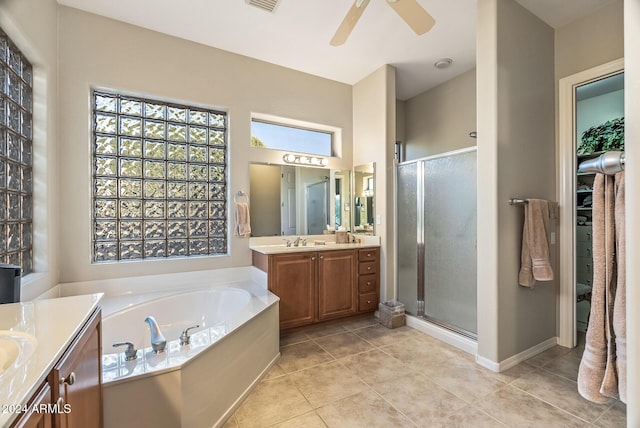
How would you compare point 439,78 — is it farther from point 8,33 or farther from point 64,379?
point 64,379

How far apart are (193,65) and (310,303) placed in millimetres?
2782

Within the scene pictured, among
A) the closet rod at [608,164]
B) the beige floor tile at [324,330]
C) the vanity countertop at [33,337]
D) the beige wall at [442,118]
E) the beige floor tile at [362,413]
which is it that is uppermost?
the beige wall at [442,118]

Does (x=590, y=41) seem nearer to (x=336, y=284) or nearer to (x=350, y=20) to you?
(x=350, y=20)

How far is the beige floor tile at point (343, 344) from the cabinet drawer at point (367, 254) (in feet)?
2.79

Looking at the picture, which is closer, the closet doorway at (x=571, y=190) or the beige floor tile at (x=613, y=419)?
the beige floor tile at (x=613, y=419)

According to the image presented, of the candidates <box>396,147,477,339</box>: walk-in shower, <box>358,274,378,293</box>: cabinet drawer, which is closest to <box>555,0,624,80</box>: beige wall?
<box>396,147,477,339</box>: walk-in shower

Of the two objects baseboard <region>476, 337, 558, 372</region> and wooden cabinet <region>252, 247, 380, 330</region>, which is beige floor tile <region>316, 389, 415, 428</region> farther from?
wooden cabinet <region>252, 247, 380, 330</region>

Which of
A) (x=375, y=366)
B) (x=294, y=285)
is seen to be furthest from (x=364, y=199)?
(x=375, y=366)

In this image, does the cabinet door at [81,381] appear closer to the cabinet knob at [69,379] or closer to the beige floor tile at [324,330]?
the cabinet knob at [69,379]

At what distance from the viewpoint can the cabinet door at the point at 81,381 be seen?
850mm

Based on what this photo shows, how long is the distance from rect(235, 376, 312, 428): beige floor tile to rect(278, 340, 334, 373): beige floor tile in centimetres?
22

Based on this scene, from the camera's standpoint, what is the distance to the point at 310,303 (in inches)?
121

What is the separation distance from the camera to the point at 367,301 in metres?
3.42

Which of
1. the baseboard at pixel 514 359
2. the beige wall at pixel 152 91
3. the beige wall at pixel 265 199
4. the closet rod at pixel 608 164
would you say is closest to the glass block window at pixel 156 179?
the beige wall at pixel 152 91
